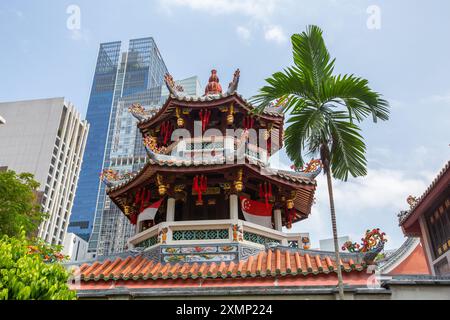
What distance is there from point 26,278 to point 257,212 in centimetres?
831

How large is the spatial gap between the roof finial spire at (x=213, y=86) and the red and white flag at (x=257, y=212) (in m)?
5.70

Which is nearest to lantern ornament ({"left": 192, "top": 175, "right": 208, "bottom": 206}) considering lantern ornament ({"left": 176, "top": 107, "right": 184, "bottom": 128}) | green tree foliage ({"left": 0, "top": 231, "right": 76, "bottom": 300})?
lantern ornament ({"left": 176, "top": 107, "right": 184, "bottom": 128})

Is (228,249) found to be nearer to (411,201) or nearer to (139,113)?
(139,113)

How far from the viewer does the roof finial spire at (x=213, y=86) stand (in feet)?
54.1

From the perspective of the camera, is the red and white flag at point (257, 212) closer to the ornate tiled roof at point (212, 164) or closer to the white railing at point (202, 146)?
the ornate tiled roof at point (212, 164)

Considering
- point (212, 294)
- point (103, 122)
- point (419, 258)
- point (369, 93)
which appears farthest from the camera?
point (103, 122)

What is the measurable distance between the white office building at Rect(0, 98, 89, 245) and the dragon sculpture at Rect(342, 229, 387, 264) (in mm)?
72916

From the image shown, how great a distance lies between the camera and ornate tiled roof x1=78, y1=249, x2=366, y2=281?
9719 millimetres

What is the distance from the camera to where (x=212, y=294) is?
31.1 ft

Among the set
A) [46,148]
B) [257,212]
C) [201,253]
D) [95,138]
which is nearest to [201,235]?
[201,253]

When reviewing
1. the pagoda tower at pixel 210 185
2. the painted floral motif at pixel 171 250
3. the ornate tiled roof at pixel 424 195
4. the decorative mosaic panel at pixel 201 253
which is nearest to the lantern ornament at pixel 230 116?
the pagoda tower at pixel 210 185

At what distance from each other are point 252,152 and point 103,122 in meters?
132
